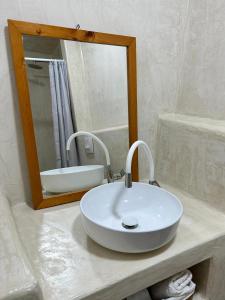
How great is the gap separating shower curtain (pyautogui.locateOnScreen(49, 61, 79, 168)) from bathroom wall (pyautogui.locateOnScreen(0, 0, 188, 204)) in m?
0.16

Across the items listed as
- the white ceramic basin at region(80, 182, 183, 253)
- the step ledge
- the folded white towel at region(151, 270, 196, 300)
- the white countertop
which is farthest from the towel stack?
the step ledge

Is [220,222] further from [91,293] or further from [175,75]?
[175,75]

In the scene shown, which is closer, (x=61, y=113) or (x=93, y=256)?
(x=93, y=256)

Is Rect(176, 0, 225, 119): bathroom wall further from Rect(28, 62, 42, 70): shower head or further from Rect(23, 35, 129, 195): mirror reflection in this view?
Rect(28, 62, 42, 70): shower head

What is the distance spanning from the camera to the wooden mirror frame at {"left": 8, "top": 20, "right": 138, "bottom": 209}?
0.89 metres

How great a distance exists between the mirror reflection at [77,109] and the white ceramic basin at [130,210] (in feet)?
0.58

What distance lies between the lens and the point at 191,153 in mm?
1137

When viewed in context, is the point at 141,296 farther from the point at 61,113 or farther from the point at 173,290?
the point at 61,113

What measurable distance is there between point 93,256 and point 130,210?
1.04ft

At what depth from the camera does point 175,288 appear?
86 centimetres

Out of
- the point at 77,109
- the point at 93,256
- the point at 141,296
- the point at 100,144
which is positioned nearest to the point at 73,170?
the point at 100,144

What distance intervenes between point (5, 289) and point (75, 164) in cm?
67

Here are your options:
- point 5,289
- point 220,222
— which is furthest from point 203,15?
point 5,289

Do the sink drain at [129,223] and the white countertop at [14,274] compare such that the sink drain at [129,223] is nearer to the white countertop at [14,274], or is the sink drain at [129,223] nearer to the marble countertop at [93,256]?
the marble countertop at [93,256]
